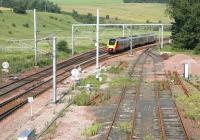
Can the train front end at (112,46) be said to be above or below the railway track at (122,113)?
above

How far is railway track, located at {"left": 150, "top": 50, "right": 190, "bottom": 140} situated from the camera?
28.5 meters

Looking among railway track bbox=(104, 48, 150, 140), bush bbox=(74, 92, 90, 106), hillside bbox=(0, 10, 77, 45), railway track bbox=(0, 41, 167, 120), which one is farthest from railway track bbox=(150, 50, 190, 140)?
hillside bbox=(0, 10, 77, 45)

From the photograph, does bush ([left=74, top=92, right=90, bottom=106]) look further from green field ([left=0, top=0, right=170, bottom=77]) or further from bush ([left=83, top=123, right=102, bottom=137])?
bush ([left=83, top=123, right=102, bottom=137])

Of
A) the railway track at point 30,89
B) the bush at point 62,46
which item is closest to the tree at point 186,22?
the bush at point 62,46

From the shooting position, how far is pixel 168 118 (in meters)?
32.9

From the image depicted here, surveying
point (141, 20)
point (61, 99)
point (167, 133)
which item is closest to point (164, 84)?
point (61, 99)

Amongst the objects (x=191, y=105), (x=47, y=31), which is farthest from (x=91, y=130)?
(x=47, y=31)

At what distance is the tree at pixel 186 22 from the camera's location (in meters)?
81.6

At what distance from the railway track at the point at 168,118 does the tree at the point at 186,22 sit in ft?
127

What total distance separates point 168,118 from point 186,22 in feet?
173

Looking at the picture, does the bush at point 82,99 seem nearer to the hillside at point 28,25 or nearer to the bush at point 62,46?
the bush at point 62,46

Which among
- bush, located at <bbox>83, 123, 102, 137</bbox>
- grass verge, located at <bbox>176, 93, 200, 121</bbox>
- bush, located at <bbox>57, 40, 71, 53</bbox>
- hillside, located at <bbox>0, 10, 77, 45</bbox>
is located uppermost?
hillside, located at <bbox>0, 10, 77, 45</bbox>

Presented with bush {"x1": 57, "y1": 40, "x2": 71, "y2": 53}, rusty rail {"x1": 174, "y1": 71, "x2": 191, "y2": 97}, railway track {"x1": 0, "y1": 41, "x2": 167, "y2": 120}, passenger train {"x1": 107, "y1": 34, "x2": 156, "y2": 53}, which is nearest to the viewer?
railway track {"x1": 0, "y1": 41, "x2": 167, "y2": 120}

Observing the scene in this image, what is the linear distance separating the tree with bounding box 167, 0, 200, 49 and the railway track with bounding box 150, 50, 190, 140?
38.8 meters
